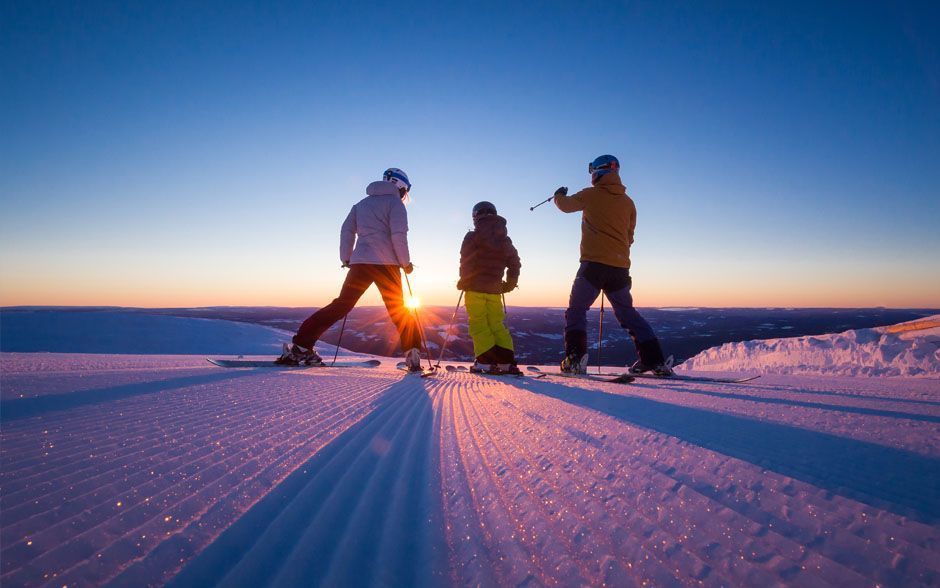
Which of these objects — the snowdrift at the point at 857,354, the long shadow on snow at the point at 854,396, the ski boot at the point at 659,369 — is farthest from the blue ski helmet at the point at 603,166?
the snowdrift at the point at 857,354

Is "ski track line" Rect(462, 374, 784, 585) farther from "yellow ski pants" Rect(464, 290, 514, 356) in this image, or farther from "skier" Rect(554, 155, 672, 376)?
"yellow ski pants" Rect(464, 290, 514, 356)

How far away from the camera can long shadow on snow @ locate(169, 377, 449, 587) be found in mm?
672

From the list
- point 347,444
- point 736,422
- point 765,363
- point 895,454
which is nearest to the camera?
point 895,454

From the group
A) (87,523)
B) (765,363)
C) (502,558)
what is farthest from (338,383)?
(765,363)

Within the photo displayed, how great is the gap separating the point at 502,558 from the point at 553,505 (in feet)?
0.79

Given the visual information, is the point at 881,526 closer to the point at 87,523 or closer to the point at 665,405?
the point at 665,405

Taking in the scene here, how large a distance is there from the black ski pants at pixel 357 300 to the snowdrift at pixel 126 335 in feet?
14.3

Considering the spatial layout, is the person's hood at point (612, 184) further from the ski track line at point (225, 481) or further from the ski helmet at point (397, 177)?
the ski track line at point (225, 481)

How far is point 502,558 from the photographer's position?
72 centimetres

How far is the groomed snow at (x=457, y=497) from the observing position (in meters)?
0.67

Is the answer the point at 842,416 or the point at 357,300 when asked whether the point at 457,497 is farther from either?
the point at 357,300

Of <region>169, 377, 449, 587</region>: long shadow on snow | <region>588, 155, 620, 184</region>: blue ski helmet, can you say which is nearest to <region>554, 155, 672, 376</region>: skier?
<region>588, 155, 620, 184</region>: blue ski helmet

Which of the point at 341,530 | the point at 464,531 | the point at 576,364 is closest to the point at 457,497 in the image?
the point at 464,531

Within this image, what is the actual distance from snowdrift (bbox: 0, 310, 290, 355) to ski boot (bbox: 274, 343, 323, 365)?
418 cm
